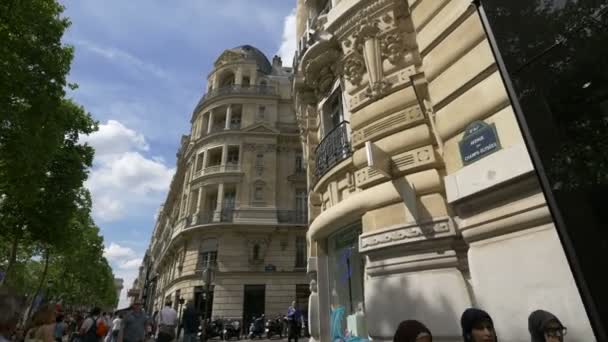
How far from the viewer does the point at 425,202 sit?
5152mm

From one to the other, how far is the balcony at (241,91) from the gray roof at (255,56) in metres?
3.08

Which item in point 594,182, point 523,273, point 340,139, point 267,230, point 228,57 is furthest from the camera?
point 228,57

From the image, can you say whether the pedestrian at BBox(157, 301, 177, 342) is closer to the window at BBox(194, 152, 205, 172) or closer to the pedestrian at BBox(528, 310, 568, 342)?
the pedestrian at BBox(528, 310, 568, 342)

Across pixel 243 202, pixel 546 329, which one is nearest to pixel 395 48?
pixel 546 329

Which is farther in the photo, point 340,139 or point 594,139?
point 340,139

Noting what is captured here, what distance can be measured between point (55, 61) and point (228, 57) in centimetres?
2439

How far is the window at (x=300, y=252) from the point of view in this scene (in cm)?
2669

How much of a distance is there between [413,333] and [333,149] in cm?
536

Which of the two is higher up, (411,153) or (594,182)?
(411,153)

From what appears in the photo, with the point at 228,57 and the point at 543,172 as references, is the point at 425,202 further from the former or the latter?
the point at 228,57

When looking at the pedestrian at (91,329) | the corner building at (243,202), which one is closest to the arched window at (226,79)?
the corner building at (243,202)

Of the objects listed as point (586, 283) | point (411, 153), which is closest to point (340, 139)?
point (411, 153)

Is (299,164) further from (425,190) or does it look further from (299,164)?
(425,190)

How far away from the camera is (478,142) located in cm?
437
